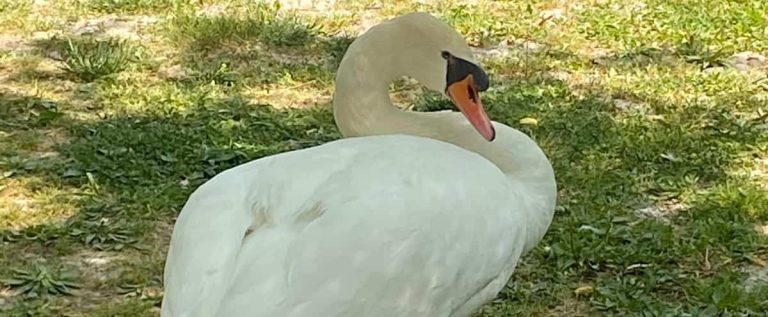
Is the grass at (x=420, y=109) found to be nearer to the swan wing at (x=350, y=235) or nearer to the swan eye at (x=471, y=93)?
the swan eye at (x=471, y=93)

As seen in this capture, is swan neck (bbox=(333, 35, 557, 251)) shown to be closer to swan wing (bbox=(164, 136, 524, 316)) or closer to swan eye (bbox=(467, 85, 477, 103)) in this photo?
swan eye (bbox=(467, 85, 477, 103))

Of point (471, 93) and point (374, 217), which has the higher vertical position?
point (374, 217)

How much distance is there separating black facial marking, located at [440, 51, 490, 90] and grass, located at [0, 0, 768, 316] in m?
0.79

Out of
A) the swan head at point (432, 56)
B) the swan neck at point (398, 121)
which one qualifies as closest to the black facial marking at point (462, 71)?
the swan head at point (432, 56)

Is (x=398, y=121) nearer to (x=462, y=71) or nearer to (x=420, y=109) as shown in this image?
(x=462, y=71)

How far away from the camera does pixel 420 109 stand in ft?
19.6

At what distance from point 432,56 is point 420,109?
2152mm

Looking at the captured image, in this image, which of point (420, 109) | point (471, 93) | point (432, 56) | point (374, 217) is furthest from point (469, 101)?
point (420, 109)

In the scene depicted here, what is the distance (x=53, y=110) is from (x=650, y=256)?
282 cm

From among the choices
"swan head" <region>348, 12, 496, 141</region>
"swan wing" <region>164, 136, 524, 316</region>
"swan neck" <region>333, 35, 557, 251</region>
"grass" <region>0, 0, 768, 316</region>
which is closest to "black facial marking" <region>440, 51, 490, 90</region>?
"swan head" <region>348, 12, 496, 141</region>

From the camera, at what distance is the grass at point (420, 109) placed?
14.2ft

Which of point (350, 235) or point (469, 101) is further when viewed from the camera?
point (469, 101)

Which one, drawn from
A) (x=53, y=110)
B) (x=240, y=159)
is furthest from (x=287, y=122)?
(x=53, y=110)

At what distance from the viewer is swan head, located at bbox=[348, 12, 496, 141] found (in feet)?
12.4
